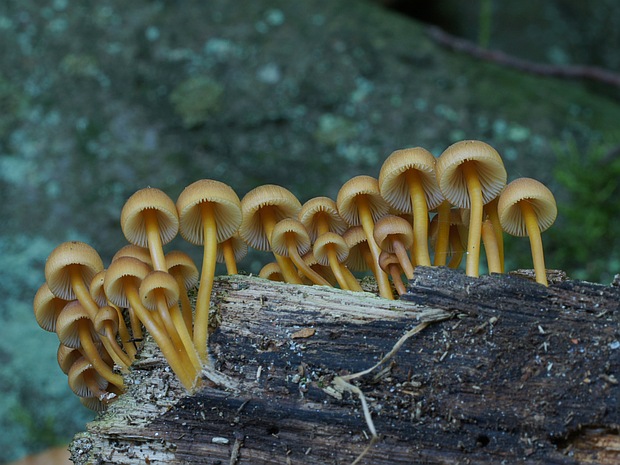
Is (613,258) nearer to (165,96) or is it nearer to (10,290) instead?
(165,96)

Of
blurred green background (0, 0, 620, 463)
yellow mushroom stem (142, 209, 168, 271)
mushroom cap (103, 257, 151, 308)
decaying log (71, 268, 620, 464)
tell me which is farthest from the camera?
blurred green background (0, 0, 620, 463)

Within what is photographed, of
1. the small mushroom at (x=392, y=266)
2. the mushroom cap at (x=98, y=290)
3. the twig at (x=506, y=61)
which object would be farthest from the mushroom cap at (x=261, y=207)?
the twig at (x=506, y=61)

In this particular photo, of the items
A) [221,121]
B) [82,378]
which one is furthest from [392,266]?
[221,121]

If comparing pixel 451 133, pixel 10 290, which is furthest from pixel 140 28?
pixel 451 133

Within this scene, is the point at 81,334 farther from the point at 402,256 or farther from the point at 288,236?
the point at 402,256

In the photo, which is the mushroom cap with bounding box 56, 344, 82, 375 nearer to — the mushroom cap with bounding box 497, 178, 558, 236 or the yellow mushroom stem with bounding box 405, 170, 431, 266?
the yellow mushroom stem with bounding box 405, 170, 431, 266

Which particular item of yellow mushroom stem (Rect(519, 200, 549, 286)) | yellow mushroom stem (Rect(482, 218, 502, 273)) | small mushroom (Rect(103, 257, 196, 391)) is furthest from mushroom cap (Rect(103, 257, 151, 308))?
yellow mushroom stem (Rect(519, 200, 549, 286))
